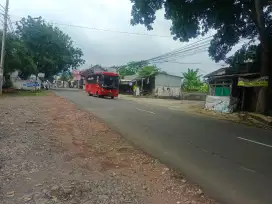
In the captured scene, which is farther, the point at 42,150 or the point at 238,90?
the point at 238,90

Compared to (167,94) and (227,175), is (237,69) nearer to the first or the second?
(227,175)

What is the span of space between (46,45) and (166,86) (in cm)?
2537

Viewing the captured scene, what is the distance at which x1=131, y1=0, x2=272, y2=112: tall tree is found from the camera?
20.6 m

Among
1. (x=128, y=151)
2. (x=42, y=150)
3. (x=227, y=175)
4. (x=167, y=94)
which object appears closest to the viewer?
(x=227, y=175)

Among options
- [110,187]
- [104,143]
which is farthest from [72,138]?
[110,187]

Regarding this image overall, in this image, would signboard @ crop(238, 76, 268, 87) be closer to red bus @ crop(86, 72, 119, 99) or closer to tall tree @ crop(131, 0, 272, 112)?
tall tree @ crop(131, 0, 272, 112)

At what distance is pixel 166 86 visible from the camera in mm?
60000

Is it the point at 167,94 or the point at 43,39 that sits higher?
the point at 43,39

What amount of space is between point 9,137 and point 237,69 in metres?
21.9

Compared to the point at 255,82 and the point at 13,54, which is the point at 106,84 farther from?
the point at 255,82

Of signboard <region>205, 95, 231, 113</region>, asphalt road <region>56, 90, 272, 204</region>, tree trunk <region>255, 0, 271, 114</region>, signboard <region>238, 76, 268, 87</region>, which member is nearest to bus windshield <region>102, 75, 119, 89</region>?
signboard <region>205, 95, 231, 113</region>

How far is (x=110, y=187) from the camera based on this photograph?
601cm

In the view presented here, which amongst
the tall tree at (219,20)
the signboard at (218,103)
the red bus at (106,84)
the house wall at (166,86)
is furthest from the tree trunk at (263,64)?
the house wall at (166,86)

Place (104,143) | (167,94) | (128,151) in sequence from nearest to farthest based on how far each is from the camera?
(128,151)
(104,143)
(167,94)
